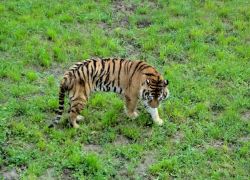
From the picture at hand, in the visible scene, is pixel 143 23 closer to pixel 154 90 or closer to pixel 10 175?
pixel 154 90

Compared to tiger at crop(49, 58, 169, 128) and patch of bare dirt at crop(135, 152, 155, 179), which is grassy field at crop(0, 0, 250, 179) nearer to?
patch of bare dirt at crop(135, 152, 155, 179)

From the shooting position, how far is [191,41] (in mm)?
12781

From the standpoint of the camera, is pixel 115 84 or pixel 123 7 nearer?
pixel 115 84

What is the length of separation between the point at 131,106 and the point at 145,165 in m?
1.32

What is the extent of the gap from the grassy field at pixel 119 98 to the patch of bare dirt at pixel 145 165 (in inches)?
0.7

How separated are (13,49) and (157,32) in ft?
11.6

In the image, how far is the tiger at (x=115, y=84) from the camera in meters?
9.22

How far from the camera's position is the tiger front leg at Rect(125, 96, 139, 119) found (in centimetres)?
969

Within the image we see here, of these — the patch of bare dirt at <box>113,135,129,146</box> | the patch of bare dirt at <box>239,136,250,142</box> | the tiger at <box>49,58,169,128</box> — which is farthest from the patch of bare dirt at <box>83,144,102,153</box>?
the patch of bare dirt at <box>239,136,250,142</box>

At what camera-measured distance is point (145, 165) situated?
8.84 metres

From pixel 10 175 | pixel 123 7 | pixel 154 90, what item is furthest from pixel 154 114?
pixel 123 7

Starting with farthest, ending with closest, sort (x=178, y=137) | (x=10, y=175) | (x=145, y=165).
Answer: (x=178, y=137) < (x=145, y=165) < (x=10, y=175)

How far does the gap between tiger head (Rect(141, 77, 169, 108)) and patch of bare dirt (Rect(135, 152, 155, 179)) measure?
0.94 metres

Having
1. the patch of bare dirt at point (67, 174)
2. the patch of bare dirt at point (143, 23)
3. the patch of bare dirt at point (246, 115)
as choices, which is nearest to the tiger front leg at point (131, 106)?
the patch of bare dirt at point (67, 174)
